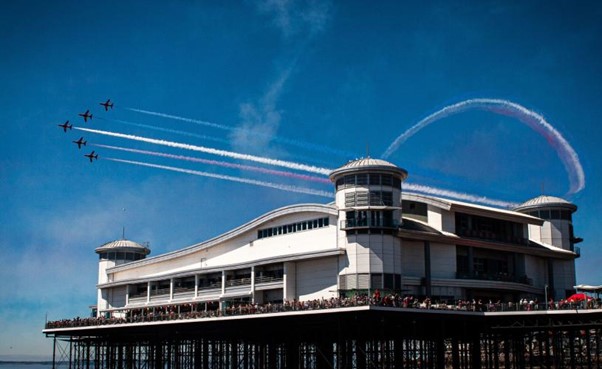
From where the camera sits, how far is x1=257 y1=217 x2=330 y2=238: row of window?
261 feet

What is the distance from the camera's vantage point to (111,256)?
368 ft

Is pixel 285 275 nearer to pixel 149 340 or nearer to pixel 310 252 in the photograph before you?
pixel 310 252

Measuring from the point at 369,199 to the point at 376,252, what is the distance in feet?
17.0

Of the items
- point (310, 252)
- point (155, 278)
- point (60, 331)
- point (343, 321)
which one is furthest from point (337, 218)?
point (60, 331)

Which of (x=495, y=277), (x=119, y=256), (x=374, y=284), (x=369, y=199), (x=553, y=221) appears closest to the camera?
(x=374, y=284)

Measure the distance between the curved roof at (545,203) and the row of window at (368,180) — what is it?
2966 centimetres

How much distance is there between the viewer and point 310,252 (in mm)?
76750

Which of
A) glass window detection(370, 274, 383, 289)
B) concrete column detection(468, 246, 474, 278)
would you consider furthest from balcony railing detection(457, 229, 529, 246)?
glass window detection(370, 274, 383, 289)

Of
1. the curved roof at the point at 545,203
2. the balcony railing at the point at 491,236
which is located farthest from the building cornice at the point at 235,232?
the curved roof at the point at 545,203

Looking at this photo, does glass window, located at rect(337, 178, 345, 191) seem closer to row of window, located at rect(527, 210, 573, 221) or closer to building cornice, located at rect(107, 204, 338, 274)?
building cornice, located at rect(107, 204, 338, 274)

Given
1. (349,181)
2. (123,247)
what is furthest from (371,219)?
(123,247)

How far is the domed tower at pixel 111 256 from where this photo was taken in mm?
110875

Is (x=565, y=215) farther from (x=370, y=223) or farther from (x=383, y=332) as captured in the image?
(x=383, y=332)

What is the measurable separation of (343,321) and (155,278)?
130ft
